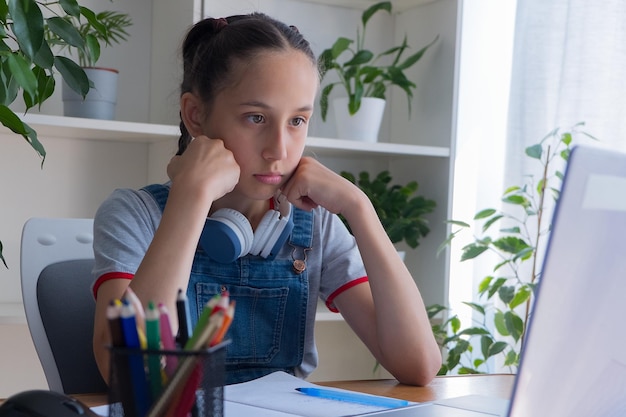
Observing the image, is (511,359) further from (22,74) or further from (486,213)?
(22,74)

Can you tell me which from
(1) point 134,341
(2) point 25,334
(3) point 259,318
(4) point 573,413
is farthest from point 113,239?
(2) point 25,334

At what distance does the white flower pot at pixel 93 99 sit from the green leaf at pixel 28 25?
2.38 feet

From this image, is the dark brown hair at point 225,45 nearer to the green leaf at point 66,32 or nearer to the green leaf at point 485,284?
the green leaf at point 66,32

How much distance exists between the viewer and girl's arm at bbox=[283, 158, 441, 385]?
1.30 meters

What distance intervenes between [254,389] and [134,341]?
0.46 m

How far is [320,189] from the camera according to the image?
1.35 m

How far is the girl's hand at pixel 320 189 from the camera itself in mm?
1339

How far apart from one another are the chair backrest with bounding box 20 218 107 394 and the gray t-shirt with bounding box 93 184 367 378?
0.34ft

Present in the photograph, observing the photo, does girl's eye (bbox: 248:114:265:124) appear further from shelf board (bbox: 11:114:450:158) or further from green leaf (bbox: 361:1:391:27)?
green leaf (bbox: 361:1:391:27)

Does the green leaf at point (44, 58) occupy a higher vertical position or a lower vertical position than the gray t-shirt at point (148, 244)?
higher

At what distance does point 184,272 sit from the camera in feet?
3.53

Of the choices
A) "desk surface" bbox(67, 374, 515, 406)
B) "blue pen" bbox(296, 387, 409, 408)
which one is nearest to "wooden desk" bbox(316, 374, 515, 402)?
"desk surface" bbox(67, 374, 515, 406)

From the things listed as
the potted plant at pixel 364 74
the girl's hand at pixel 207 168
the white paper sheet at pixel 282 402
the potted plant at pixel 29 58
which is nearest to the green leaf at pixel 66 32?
the potted plant at pixel 29 58

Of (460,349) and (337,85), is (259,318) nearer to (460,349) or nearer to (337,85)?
(460,349)
